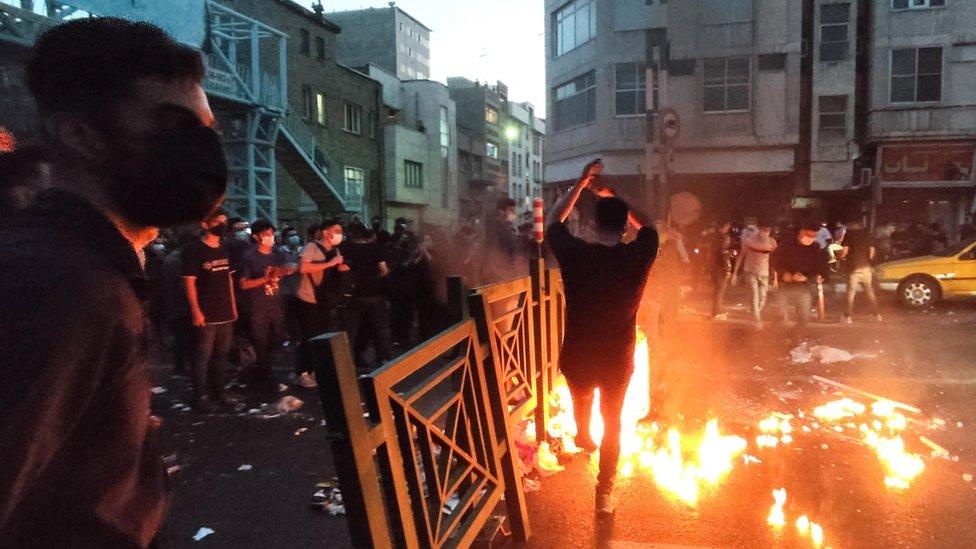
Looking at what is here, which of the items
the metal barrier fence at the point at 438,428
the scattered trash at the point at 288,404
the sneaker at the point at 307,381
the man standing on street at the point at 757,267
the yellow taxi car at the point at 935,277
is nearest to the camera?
the metal barrier fence at the point at 438,428

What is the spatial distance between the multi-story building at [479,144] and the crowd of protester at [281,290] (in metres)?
35.8

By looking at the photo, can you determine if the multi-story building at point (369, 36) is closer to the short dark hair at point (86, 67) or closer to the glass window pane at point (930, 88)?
the glass window pane at point (930, 88)

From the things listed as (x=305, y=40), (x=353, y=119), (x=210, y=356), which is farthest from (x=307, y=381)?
(x=353, y=119)

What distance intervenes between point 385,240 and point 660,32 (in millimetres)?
19705

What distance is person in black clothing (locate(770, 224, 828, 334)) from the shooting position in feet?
33.5

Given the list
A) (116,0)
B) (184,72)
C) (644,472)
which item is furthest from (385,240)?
(116,0)

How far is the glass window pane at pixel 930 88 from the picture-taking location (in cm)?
2430

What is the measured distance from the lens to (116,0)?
1683 cm

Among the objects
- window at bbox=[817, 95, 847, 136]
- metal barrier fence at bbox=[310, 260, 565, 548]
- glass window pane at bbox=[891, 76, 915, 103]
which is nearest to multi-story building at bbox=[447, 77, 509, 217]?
window at bbox=[817, 95, 847, 136]

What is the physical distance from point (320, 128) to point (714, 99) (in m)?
18.2

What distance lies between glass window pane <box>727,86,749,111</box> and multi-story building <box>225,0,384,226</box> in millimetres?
16564

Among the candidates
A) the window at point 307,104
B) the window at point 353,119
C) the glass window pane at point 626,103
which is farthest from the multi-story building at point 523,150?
the glass window pane at point 626,103

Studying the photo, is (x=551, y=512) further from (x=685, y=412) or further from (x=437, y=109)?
(x=437, y=109)

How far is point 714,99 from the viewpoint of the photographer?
25438 mm
